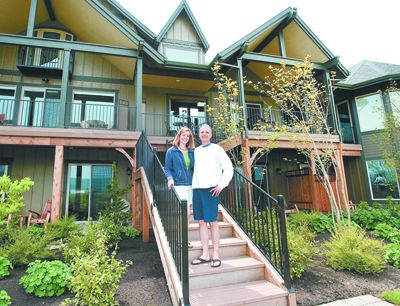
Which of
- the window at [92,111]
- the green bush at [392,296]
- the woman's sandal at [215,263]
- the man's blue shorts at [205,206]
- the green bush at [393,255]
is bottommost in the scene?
the green bush at [392,296]

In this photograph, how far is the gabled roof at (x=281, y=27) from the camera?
8.20m

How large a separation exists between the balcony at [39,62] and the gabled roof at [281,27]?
5.83 metres

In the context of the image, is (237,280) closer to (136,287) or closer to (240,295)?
(240,295)

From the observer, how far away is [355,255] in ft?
13.3

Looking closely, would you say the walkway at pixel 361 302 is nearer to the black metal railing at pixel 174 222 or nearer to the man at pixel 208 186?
the man at pixel 208 186

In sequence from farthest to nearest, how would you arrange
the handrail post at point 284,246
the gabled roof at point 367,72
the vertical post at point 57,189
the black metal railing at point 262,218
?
the gabled roof at point 367,72 → the vertical post at point 57,189 → the black metal railing at point 262,218 → the handrail post at point 284,246

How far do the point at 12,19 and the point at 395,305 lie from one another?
12.9 m

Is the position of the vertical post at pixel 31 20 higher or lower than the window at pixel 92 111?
higher

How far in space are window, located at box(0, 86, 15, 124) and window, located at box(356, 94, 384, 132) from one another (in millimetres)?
13967

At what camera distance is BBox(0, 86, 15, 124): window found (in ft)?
28.2

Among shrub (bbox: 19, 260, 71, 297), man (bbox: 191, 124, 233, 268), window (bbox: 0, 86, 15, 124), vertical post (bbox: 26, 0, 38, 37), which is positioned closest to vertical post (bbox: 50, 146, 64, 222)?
shrub (bbox: 19, 260, 71, 297)

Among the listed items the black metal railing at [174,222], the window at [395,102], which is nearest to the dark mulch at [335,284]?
the black metal railing at [174,222]

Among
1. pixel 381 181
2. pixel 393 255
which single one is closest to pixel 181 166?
pixel 393 255

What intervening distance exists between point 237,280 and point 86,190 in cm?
729
